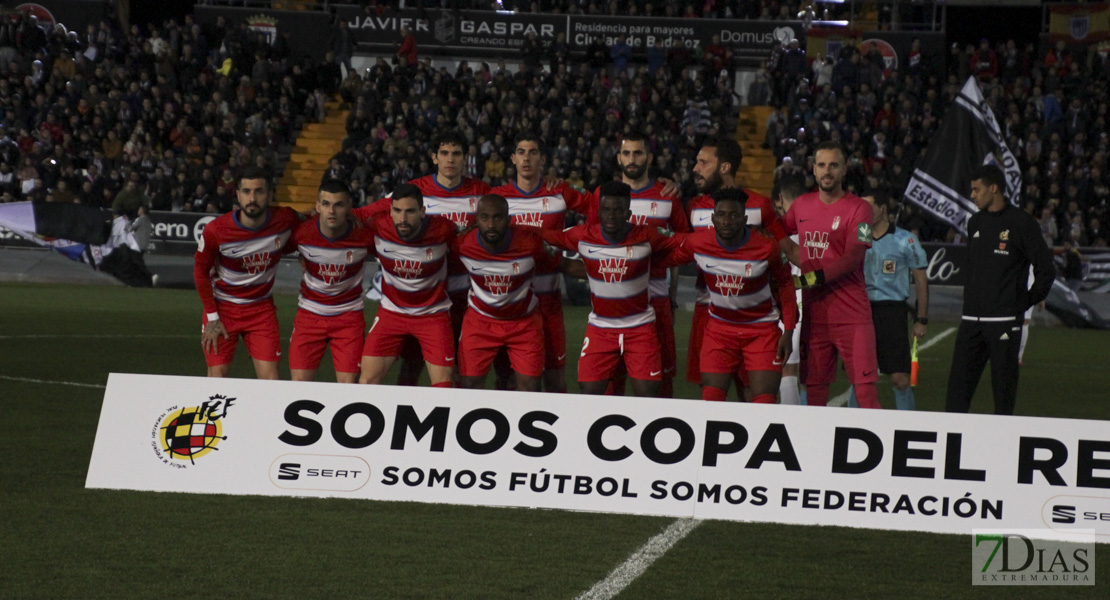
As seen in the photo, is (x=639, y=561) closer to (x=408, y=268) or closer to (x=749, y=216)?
(x=408, y=268)

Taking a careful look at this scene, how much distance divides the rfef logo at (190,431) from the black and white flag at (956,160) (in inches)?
455

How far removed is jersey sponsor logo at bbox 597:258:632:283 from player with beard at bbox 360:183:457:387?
0.94m

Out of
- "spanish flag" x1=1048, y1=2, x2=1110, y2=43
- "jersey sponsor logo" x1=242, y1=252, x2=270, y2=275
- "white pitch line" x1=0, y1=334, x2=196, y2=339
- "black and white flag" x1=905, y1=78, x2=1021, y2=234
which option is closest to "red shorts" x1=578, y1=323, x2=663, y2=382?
"jersey sponsor logo" x1=242, y1=252, x2=270, y2=275

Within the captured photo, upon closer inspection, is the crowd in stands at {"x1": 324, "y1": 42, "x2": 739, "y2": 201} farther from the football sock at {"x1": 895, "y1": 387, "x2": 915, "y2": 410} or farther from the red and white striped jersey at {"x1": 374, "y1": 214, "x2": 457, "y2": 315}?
the red and white striped jersey at {"x1": 374, "y1": 214, "x2": 457, "y2": 315}

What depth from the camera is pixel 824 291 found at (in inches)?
311

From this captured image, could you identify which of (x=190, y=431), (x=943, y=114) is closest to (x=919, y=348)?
(x=943, y=114)

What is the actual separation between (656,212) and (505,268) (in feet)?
3.73

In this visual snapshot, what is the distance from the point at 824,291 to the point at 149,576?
14.2ft

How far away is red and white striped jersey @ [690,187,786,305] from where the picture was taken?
7879 millimetres

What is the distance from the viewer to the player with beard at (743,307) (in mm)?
7453

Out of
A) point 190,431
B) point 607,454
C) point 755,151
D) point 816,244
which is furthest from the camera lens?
point 755,151

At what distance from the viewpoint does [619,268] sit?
7.62 m

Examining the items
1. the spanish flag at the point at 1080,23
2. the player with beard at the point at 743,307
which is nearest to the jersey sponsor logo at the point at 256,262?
the player with beard at the point at 743,307

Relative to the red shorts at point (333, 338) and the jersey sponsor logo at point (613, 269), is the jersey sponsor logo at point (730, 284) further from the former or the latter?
the red shorts at point (333, 338)
